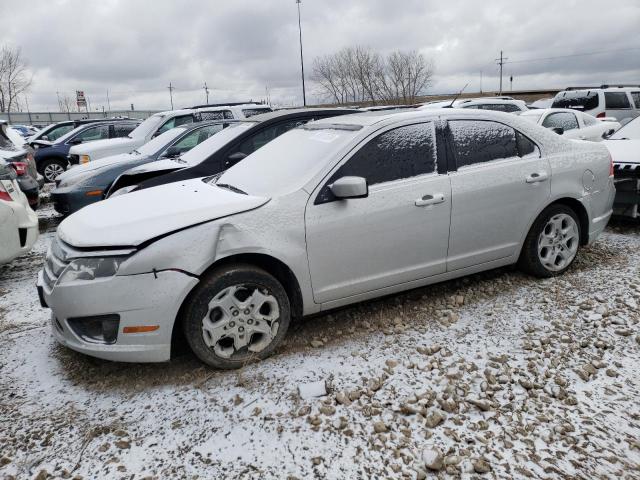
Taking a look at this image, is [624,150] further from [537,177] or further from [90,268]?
[90,268]

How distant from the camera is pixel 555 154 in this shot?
4227mm

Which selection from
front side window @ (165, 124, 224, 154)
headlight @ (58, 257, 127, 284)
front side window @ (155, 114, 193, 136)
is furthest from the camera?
front side window @ (155, 114, 193, 136)

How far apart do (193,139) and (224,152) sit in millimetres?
2187

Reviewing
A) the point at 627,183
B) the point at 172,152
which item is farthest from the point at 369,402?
the point at 172,152

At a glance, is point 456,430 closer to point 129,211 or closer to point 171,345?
point 171,345

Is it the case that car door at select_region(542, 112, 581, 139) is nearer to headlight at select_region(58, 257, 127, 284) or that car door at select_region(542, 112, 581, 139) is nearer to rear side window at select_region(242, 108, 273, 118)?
rear side window at select_region(242, 108, 273, 118)

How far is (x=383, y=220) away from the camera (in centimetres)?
344

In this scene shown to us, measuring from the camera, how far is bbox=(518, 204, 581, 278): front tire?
4.20m

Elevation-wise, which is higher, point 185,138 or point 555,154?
point 185,138

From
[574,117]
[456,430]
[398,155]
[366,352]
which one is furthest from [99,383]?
[574,117]

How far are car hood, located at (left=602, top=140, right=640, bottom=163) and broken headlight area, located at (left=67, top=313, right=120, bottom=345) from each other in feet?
19.2

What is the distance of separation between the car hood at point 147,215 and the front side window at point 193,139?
4211 mm

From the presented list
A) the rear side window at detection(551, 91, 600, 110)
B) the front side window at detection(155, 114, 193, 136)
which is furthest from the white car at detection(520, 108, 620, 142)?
the front side window at detection(155, 114, 193, 136)

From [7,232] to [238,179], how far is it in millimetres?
2485
